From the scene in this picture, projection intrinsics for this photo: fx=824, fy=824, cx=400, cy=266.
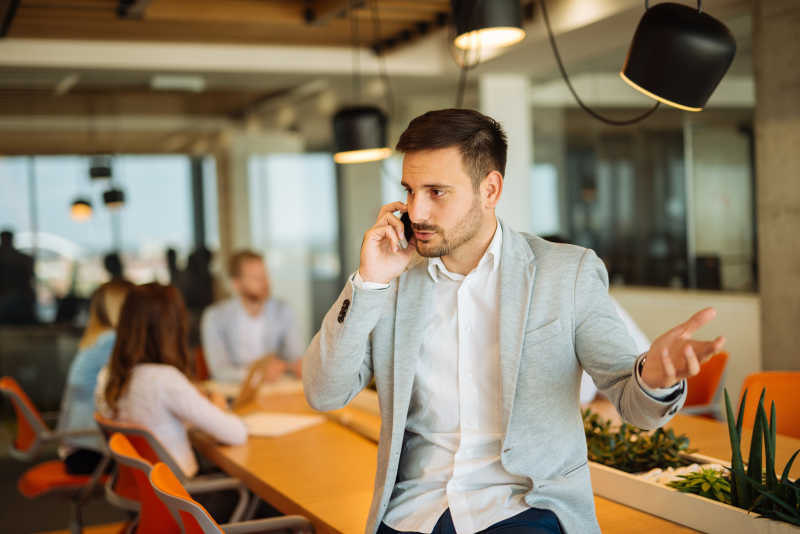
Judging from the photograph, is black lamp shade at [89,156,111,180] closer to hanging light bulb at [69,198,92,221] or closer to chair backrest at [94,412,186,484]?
hanging light bulb at [69,198,92,221]

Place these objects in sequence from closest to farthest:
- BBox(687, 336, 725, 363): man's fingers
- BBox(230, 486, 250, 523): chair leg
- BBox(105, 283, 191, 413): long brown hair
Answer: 1. BBox(687, 336, 725, 363): man's fingers
2. BBox(230, 486, 250, 523): chair leg
3. BBox(105, 283, 191, 413): long brown hair

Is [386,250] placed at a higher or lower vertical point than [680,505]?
higher

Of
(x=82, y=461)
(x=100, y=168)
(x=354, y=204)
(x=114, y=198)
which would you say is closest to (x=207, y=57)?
(x=100, y=168)

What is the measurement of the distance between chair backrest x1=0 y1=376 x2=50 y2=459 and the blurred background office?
2186 mm

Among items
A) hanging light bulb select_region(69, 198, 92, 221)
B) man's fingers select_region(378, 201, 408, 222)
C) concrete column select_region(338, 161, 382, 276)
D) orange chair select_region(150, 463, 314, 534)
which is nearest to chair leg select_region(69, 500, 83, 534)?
orange chair select_region(150, 463, 314, 534)

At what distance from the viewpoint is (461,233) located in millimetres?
2033

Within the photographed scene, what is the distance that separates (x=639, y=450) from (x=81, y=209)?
18.0 feet

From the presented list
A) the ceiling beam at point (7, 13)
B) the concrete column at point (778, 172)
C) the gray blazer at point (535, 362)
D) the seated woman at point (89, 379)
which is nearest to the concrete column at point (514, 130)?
the concrete column at point (778, 172)

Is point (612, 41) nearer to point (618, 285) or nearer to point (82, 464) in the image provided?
point (618, 285)

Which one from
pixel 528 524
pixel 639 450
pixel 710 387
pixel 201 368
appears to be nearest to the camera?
pixel 528 524

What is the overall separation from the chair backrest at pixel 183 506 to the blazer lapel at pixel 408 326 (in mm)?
530

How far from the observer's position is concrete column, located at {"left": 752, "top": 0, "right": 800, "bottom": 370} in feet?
14.3

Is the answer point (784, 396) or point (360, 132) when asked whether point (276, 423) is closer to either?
point (360, 132)

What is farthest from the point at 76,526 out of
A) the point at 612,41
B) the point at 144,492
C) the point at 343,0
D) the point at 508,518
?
the point at 612,41
